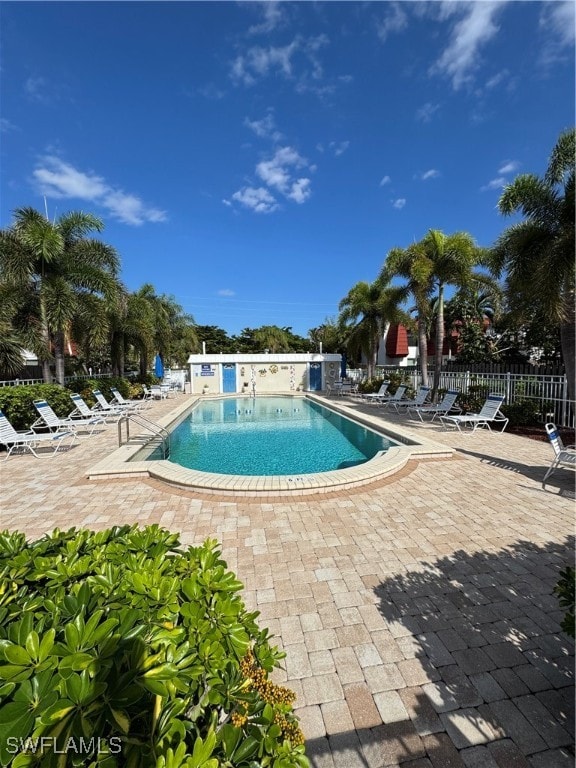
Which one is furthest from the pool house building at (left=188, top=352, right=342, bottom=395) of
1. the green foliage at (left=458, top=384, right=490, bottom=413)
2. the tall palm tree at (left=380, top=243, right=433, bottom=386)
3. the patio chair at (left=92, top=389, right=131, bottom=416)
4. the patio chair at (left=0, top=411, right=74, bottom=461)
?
the patio chair at (left=0, top=411, right=74, bottom=461)

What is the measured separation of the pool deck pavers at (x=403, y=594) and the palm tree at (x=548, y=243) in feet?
15.0

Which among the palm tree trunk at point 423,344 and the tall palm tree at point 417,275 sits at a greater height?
the tall palm tree at point 417,275

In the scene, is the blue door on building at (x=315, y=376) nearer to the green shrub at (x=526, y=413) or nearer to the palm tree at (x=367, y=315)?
the palm tree at (x=367, y=315)

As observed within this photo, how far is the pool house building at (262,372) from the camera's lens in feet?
83.7

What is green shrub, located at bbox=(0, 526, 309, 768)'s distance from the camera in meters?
0.83

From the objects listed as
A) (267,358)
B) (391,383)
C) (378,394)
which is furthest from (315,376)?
(378,394)

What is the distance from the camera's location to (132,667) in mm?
955

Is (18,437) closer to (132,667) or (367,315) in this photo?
(132,667)

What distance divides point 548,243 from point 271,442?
29.9ft

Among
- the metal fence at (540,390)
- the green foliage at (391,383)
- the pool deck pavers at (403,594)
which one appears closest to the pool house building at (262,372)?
the green foliage at (391,383)

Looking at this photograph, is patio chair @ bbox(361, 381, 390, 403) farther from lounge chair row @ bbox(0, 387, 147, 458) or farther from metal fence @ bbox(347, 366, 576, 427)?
lounge chair row @ bbox(0, 387, 147, 458)

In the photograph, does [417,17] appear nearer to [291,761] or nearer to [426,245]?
[426,245]

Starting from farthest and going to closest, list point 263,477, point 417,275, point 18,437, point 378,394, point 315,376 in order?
1. point 315,376
2. point 378,394
3. point 417,275
4. point 18,437
5. point 263,477

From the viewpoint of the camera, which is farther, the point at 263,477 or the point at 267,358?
the point at 267,358
